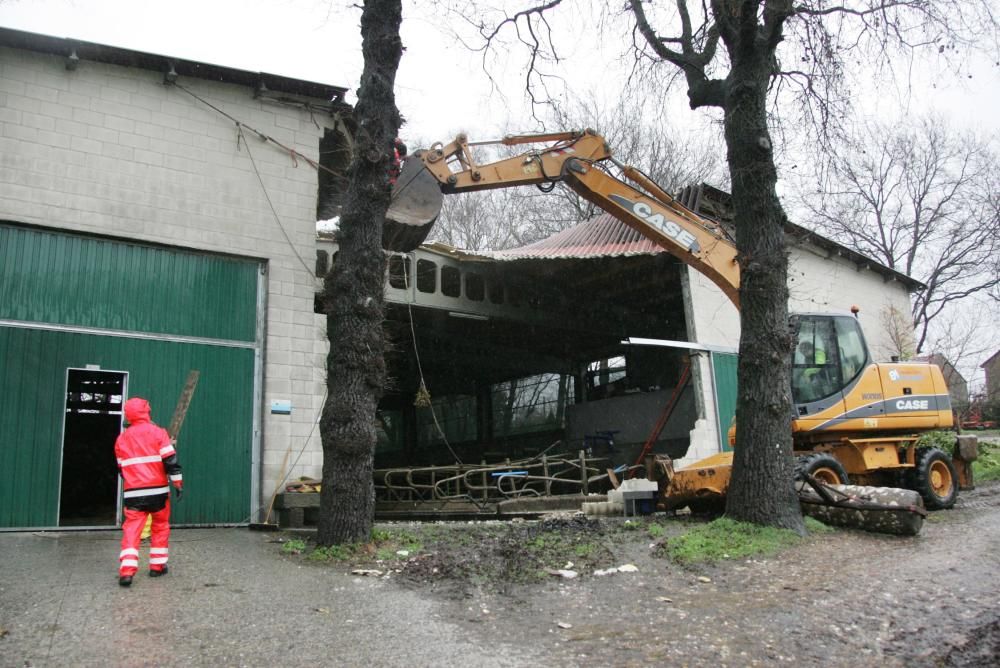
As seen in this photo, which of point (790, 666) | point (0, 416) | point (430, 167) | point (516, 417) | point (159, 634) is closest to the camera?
point (790, 666)

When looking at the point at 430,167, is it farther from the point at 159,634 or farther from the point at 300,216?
the point at 159,634

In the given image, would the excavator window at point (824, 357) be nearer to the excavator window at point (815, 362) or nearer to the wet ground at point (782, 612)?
the excavator window at point (815, 362)

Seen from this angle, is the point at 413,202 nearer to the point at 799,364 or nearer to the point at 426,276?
the point at 426,276

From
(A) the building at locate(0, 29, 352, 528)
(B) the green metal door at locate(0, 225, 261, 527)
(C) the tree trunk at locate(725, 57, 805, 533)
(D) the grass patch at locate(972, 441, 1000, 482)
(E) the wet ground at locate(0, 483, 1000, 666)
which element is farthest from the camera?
(D) the grass patch at locate(972, 441, 1000, 482)

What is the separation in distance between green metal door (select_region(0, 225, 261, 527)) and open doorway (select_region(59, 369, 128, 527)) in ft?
0.42

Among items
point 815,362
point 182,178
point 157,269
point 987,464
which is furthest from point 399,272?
point 987,464

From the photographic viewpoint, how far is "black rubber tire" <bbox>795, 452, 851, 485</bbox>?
9.49m

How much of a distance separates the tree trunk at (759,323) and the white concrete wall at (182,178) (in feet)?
20.2

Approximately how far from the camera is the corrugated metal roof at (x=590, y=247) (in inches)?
615

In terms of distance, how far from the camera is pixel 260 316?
447 inches

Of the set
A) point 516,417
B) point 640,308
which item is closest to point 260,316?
point 640,308

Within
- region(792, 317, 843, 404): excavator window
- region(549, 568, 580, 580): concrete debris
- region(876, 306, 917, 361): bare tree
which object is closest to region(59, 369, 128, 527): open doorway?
region(549, 568, 580, 580): concrete debris

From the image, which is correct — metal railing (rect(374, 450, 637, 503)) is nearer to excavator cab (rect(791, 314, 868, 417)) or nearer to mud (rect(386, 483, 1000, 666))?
excavator cab (rect(791, 314, 868, 417))

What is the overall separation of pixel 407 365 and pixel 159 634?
19483 millimetres
